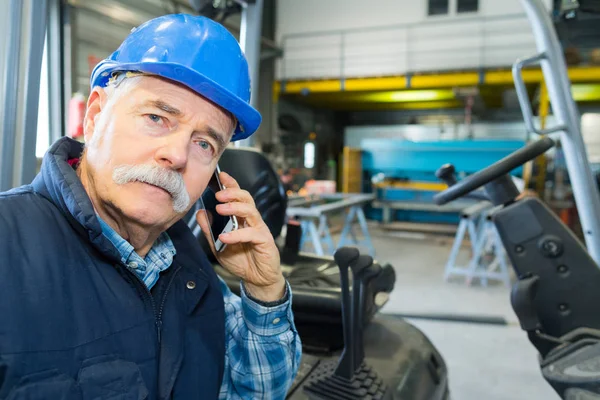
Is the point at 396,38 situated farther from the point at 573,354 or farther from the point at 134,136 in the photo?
the point at 134,136

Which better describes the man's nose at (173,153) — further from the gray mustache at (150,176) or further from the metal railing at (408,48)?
the metal railing at (408,48)

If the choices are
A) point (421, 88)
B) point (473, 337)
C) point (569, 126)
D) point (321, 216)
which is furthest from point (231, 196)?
point (421, 88)

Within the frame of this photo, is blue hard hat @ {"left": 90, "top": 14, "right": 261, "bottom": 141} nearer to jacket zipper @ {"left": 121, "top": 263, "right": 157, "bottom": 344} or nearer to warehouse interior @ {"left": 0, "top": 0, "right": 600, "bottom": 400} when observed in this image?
jacket zipper @ {"left": 121, "top": 263, "right": 157, "bottom": 344}

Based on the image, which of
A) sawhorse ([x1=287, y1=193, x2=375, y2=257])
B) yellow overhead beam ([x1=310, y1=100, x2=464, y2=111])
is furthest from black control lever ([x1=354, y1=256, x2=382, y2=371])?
yellow overhead beam ([x1=310, y1=100, x2=464, y2=111])

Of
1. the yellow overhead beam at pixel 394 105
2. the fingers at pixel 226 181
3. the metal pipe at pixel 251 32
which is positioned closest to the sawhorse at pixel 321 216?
the metal pipe at pixel 251 32

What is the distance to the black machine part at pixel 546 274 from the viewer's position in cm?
167

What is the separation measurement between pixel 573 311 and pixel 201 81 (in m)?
1.64

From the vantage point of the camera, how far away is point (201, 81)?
889 millimetres

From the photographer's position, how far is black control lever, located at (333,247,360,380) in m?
1.31

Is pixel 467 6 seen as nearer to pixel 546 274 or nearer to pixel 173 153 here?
pixel 546 274

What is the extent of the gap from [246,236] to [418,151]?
7.40 m

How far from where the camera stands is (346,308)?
54.4 inches

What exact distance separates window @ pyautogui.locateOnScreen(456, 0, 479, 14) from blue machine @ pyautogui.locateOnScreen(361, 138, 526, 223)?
12.6 ft

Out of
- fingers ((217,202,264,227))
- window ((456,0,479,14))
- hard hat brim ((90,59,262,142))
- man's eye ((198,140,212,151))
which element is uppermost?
window ((456,0,479,14))
